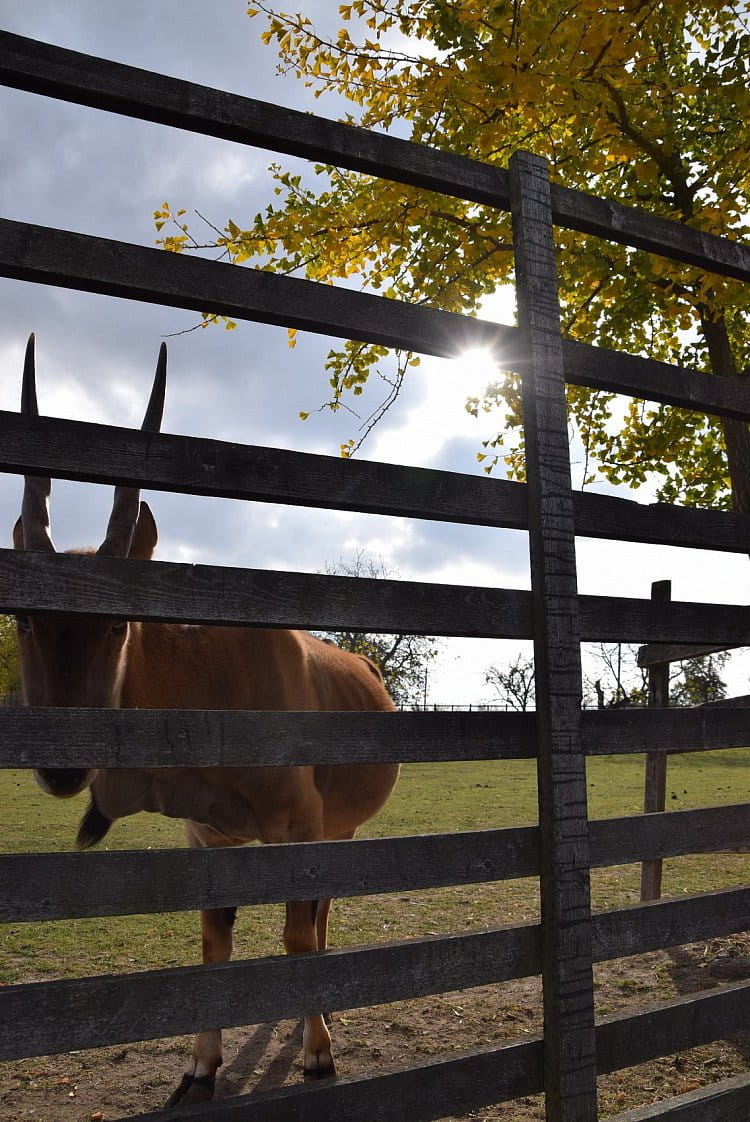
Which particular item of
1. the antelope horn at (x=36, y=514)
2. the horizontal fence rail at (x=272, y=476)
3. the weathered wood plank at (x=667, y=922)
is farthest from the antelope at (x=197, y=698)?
the weathered wood plank at (x=667, y=922)

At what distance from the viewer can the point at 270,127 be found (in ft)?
7.73

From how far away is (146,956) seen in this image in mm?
5988

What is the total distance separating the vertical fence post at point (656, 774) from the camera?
23.4ft

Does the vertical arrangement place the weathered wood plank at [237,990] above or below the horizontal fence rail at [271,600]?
below

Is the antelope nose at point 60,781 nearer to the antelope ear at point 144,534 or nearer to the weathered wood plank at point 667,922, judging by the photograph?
the antelope ear at point 144,534

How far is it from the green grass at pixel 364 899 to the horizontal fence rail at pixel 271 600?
4318 millimetres

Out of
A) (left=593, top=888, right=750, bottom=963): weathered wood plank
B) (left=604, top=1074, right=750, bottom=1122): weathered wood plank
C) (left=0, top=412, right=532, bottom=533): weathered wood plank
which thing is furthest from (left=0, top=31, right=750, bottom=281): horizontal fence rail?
(left=604, top=1074, right=750, bottom=1122): weathered wood plank

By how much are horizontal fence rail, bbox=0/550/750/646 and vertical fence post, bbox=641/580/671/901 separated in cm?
454

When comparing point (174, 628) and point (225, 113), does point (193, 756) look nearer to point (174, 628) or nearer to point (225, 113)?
point (225, 113)

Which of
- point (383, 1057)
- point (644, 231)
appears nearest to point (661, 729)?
point (644, 231)

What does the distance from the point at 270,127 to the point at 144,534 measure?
2.05 m

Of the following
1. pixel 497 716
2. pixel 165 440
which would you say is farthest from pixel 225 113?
pixel 497 716

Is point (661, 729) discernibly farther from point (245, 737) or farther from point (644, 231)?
point (644, 231)

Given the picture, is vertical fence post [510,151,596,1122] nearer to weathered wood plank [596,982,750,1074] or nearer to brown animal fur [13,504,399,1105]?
weathered wood plank [596,982,750,1074]
